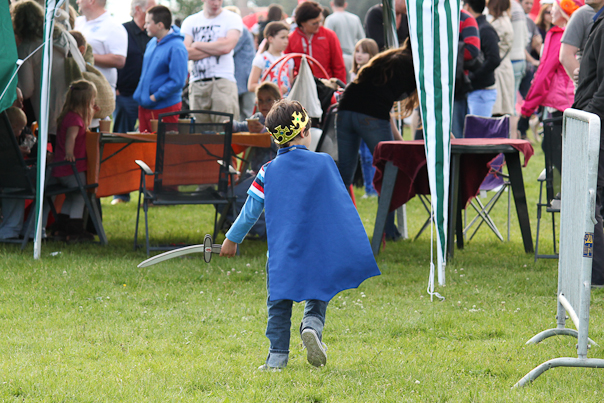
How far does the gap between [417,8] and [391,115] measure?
1974mm

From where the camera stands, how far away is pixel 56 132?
22.4 feet

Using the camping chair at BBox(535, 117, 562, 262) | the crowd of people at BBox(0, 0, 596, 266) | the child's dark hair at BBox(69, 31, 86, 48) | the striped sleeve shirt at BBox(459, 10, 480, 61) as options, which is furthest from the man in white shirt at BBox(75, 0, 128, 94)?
the camping chair at BBox(535, 117, 562, 262)

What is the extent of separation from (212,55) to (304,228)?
574 cm

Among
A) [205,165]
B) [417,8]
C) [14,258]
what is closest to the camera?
[417,8]

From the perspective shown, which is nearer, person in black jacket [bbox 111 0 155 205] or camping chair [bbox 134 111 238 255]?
camping chair [bbox 134 111 238 255]

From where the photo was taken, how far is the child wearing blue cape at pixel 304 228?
3.38 m

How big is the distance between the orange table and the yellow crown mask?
3.36 meters

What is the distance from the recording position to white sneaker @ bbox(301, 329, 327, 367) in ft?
11.0

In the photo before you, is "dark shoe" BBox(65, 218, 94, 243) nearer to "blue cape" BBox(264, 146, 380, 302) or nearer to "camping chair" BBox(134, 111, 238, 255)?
"camping chair" BBox(134, 111, 238, 255)

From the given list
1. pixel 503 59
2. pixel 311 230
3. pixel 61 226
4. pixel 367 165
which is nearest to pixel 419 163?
pixel 311 230

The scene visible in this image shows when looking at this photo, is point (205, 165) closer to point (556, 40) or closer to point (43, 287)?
point (43, 287)

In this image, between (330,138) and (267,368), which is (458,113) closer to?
(330,138)

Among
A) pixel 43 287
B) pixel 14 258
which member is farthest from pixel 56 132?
pixel 43 287

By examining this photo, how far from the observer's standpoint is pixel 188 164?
6371 millimetres
